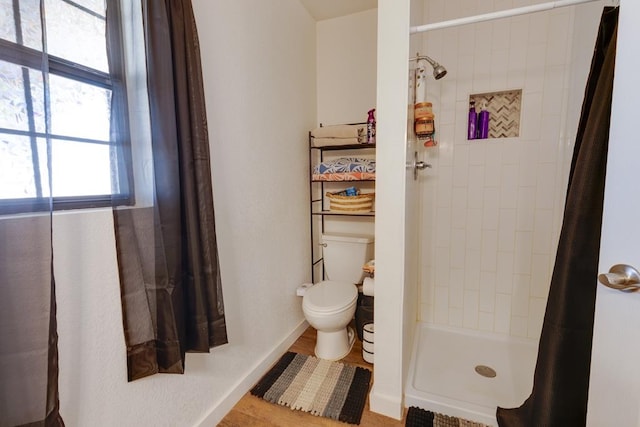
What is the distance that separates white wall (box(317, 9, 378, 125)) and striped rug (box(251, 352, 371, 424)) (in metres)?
1.84

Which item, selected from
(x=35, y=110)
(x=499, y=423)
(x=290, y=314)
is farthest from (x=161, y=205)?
(x=499, y=423)

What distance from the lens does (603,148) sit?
2.86ft

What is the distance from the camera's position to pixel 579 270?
0.94 m

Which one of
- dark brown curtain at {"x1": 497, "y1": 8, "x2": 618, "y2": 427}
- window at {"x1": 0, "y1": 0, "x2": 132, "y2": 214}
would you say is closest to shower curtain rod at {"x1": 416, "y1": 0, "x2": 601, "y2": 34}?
dark brown curtain at {"x1": 497, "y1": 8, "x2": 618, "y2": 427}

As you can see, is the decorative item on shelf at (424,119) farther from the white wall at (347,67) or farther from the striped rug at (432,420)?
the striped rug at (432,420)

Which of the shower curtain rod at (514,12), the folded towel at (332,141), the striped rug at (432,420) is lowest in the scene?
the striped rug at (432,420)

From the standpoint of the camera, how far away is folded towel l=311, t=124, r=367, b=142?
211cm

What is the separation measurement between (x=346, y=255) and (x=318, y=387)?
2.99 feet

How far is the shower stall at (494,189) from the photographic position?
179 centimetres

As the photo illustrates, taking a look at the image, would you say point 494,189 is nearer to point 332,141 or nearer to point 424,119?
point 424,119

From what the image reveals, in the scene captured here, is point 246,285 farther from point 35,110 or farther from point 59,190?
point 35,110

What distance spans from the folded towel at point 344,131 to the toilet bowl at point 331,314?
43.1 inches

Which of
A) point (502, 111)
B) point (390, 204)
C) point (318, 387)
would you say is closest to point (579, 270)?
point (390, 204)

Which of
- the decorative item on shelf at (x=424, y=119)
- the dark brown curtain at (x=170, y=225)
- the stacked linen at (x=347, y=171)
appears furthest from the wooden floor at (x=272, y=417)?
the decorative item on shelf at (x=424, y=119)
